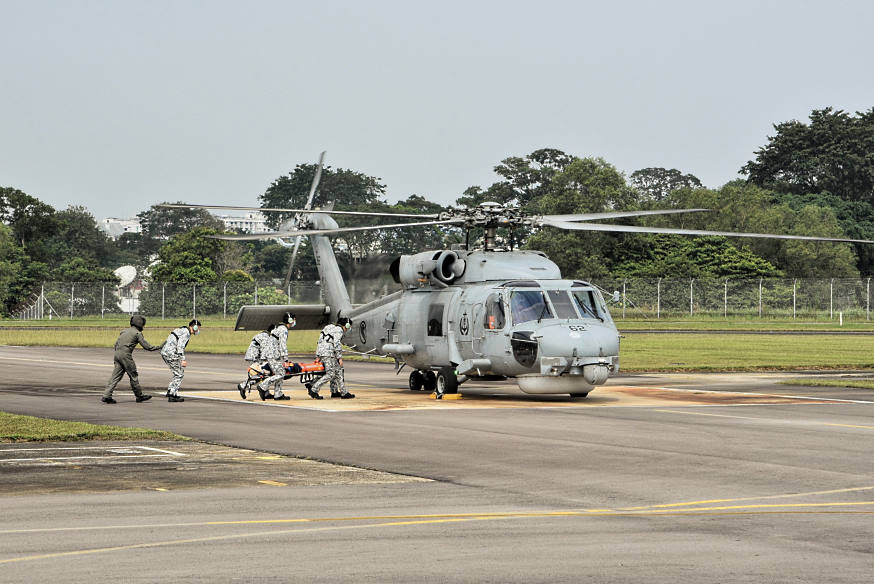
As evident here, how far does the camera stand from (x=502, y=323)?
2494 centimetres

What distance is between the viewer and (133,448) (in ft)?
55.8

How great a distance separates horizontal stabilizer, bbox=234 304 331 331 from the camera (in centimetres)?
3030

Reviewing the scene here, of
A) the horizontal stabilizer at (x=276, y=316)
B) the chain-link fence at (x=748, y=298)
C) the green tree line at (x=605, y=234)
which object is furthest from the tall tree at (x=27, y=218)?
the horizontal stabilizer at (x=276, y=316)

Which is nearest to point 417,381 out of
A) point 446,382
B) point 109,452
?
point 446,382

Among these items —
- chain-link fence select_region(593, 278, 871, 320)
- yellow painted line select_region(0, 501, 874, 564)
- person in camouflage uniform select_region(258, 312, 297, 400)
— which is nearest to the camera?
yellow painted line select_region(0, 501, 874, 564)

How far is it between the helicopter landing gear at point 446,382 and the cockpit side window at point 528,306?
101 inches

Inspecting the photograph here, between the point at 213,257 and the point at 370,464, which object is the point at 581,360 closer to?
the point at 370,464

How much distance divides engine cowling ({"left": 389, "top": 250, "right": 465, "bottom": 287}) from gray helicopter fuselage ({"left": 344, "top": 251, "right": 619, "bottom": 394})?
2cm

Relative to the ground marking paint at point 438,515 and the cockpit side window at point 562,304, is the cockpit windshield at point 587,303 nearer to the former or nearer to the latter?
the cockpit side window at point 562,304

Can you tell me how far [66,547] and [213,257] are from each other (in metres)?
101

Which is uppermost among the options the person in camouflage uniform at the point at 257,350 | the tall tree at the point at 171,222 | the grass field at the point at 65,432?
the tall tree at the point at 171,222

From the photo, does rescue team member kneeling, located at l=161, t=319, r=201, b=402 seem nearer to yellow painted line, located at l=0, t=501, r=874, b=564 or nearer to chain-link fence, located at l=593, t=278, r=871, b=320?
yellow painted line, located at l=0, t=501, r=874, b=564

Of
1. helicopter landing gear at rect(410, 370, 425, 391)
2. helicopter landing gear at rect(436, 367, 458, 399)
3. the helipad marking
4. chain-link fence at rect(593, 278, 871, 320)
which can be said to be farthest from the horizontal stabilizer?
chain-link fence at rect(593, 278, 871, 320)

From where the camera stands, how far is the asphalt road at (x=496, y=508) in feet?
28.9
